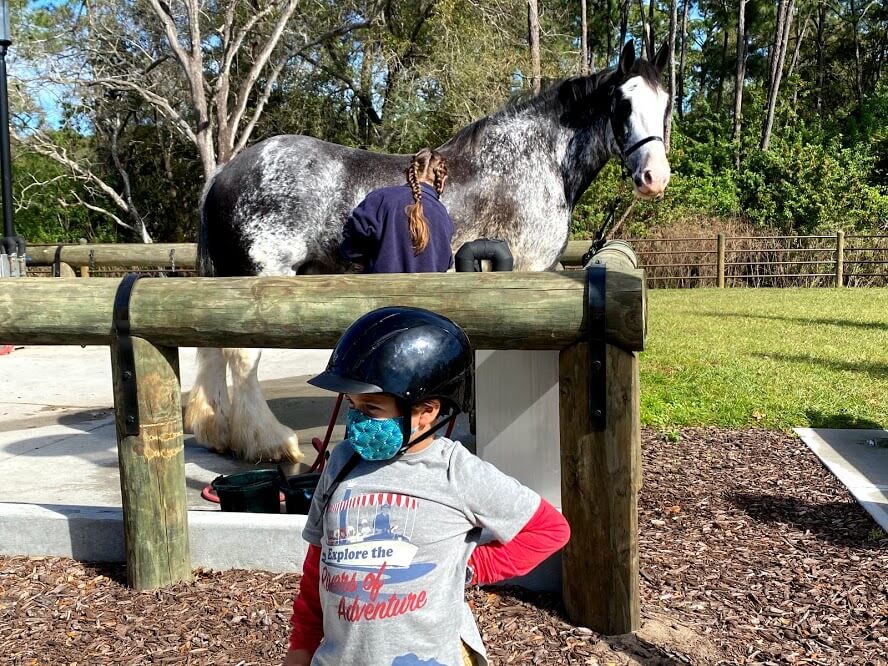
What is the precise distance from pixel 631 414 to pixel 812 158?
2548 centimetres

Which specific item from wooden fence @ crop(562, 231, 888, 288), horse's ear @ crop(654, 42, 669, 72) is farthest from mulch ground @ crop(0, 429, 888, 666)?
wooden fence @ crop(562, 231, 888, 288)

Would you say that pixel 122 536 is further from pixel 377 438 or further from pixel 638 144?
pixel 638 144

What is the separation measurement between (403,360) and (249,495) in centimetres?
226

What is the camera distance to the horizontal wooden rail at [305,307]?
267cm

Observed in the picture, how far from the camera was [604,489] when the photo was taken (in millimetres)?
2721

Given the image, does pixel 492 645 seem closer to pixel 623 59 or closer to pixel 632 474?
pixel 632 474

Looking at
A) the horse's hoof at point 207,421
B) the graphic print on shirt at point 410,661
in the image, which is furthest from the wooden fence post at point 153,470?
the horse's hoof at point 207,421

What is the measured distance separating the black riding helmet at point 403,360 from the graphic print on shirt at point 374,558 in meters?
0.15

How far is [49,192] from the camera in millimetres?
26594

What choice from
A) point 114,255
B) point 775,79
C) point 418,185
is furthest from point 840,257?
point 418,185

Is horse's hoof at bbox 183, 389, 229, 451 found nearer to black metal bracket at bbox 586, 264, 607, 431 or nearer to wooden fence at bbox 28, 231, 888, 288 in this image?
black metal bracket at bbox 586, 264, 607, 431

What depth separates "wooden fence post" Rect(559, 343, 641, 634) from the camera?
267cm

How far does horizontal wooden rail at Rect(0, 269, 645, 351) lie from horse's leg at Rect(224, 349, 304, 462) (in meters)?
1.68

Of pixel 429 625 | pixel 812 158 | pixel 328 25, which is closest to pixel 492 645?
pixel 429 625
